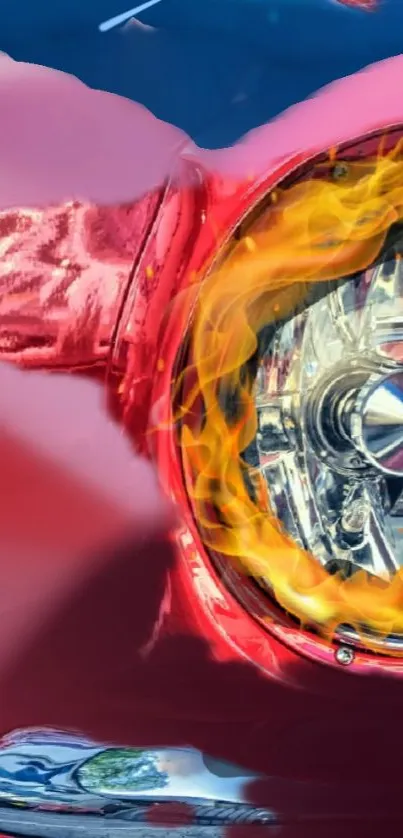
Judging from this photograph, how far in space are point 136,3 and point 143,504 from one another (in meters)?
0.66

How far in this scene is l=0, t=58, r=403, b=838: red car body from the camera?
1.21 m

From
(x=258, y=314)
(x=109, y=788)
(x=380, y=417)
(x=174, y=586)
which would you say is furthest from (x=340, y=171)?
(x=109, y=788)

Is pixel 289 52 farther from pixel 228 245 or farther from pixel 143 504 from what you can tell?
pixel 143 504

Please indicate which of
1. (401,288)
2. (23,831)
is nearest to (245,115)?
(401,288)

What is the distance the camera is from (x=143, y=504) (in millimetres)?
1283

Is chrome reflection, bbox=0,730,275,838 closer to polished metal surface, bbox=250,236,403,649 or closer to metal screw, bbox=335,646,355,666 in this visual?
metal screw, bbox=335,646,355,666

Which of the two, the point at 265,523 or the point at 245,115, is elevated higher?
the point at 245,115

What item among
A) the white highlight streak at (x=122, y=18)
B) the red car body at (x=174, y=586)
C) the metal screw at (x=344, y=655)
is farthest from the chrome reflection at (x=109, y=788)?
the white highlight streak at (x=122, y=18)

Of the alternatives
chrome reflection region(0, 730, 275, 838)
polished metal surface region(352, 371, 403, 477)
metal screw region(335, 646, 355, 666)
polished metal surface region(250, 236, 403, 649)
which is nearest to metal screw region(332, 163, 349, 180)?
polished metal surface region(250, 236, 403, 649)

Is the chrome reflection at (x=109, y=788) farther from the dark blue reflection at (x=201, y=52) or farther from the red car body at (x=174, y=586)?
the dark blue reflection at (x=201, y=52)

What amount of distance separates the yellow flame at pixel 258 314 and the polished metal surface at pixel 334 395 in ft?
0.08

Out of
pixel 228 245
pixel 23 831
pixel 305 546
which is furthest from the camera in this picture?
pixel 23 831

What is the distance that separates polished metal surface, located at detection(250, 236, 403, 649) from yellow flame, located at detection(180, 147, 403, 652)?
2 centimetres

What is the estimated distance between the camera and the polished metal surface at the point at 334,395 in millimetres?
1272
